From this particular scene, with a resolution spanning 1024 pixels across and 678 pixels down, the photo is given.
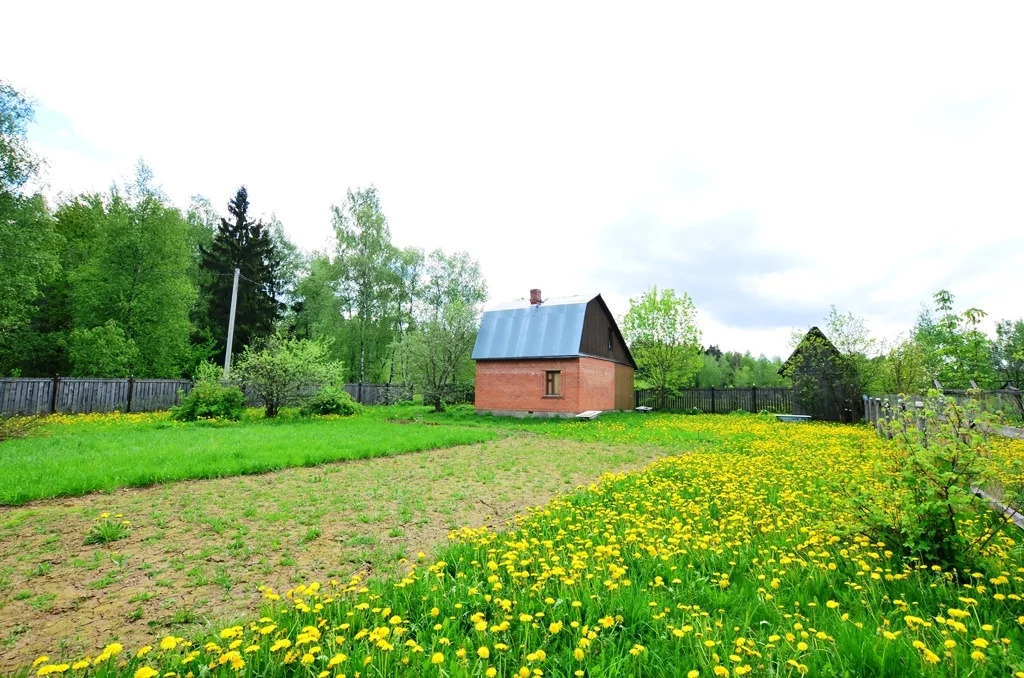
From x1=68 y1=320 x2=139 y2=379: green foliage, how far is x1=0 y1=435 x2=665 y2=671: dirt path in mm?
22334

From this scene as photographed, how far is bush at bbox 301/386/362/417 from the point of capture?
20062mm

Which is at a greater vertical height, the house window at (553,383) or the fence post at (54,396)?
the house window at (553,383)

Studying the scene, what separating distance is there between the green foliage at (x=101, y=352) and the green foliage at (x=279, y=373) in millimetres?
9457

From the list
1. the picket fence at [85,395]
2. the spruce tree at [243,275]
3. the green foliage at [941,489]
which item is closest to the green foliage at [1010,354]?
Answer: the green foliage at [941,489]

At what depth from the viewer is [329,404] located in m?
21.1

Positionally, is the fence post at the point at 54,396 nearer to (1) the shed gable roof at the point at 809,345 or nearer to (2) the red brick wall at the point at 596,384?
(2) the red brick wall at the point at 596,384

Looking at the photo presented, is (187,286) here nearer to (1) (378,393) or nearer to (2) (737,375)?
(1) (378,393)

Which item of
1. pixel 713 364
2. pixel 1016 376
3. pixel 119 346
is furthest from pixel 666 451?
pixel 713 364

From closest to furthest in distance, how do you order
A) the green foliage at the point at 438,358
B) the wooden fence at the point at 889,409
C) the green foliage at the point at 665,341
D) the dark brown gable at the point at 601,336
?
the wooden fence at the point at 889,409 < the dark brown gable at the point at 601,336 < the green foliage at the point at 438,358 < the green foliage at the point at 665,341

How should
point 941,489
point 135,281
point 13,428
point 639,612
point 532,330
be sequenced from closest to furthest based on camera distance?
point 639,612, point 941,489, point 13,428, point 532,330, point 135,281

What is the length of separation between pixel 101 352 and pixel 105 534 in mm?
24928

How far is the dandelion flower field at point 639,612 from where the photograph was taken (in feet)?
8.40

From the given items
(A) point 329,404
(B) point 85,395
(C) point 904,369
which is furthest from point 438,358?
(C) point 904,369

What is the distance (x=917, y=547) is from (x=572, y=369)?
65.1 feet
